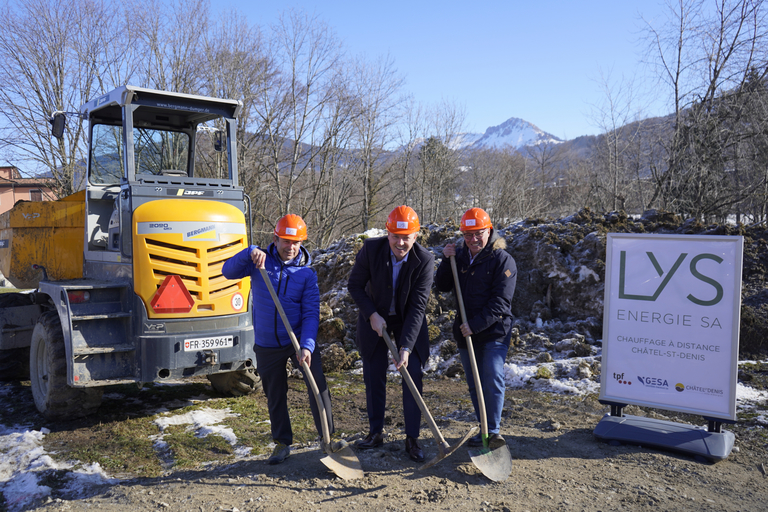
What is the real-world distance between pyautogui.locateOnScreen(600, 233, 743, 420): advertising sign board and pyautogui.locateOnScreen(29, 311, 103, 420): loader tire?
15.9ft

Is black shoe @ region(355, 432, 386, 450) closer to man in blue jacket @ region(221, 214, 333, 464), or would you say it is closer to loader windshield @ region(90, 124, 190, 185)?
man in blue jacket @ region(221, 214, 333, 464)

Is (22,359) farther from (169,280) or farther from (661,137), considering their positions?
(661,137)

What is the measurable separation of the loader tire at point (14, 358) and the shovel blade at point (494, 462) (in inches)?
221

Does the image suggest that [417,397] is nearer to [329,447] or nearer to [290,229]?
[329,447]

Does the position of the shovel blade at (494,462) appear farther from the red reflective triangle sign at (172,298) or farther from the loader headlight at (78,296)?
the loader headlight at (78,296)

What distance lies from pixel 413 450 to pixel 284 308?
1.46 metres

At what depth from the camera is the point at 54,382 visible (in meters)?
4.92

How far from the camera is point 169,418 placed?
17.8 feet

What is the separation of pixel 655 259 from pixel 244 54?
1742 cm

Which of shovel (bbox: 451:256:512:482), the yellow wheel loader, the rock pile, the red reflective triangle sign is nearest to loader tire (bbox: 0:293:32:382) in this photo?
the yellow wheel loader

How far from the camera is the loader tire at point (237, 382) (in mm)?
5949

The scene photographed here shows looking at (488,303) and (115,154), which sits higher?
(115,154)

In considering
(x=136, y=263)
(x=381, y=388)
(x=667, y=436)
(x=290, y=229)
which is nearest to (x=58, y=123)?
(x=136, y=263)

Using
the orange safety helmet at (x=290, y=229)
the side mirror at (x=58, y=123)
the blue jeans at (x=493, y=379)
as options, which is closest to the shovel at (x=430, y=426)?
the blue jeans at (x=493, y=379)
